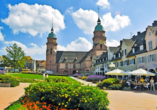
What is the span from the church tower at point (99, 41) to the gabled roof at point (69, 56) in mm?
22076

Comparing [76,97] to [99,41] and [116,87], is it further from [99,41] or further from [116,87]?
[99,41]

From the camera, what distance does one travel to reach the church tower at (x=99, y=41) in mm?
78750

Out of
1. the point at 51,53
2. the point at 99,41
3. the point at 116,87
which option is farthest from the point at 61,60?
the point at 116,87

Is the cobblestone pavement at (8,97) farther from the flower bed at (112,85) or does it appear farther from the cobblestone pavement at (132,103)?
the flower bed at (112,85)

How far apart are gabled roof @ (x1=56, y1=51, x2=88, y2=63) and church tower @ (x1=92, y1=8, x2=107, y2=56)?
22.1 meters

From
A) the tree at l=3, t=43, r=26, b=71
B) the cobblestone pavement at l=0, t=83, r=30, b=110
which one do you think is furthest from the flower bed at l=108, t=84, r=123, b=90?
the tree at l=3, t=43, r=26, b=71

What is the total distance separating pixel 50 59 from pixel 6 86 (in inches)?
2891

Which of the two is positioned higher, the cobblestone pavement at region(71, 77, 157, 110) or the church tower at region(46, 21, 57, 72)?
the church tower at region(46, 21, 57, 72)

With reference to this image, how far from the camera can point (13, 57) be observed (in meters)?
68.9

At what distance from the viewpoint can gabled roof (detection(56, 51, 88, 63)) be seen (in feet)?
317

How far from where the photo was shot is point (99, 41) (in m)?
80.7

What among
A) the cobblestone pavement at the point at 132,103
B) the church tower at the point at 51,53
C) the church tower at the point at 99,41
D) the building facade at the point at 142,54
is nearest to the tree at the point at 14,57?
the church tower at the point at 51,53

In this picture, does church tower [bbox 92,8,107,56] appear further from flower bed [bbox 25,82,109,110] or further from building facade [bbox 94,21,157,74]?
flower bed [bbox 25,82,109,110]

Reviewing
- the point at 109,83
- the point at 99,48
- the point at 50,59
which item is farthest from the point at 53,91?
the point at 50,59
